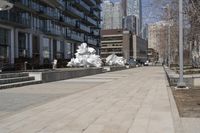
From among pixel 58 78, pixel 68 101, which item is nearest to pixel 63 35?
pixel 58 78

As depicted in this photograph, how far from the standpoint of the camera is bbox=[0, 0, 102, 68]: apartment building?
186 feet

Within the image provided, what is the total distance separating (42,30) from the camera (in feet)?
227

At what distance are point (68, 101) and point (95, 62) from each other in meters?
42.1

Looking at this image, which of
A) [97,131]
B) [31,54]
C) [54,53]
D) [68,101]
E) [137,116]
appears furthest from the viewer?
[54,53]

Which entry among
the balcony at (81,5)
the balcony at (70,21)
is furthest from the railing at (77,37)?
the balcony at (81,5)

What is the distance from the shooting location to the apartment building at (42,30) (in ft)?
186

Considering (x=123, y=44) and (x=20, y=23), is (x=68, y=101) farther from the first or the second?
(x=123, y=44)

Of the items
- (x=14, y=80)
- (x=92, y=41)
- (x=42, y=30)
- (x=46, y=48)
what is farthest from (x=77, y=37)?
(x=14, y=80)

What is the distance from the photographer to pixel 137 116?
1110 cm

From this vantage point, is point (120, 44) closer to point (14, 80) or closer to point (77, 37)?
point (77, 37)

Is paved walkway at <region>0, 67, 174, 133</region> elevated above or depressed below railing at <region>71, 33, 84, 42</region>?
below

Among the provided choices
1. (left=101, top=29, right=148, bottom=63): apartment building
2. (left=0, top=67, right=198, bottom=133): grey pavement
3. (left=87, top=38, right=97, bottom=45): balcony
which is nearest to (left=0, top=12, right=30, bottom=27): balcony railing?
(left=0, top=67, right=198, bottom=133): grey pavement

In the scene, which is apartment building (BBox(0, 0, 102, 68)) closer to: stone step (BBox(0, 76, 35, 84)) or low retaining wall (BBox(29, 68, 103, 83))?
low retaining wall (BBox(29, 68, 103, 83))

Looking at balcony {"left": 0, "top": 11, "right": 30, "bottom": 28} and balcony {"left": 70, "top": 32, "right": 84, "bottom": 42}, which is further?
Answer: balcony {"left": 70, "top": 32, "right": 84, "bottom": 42}
